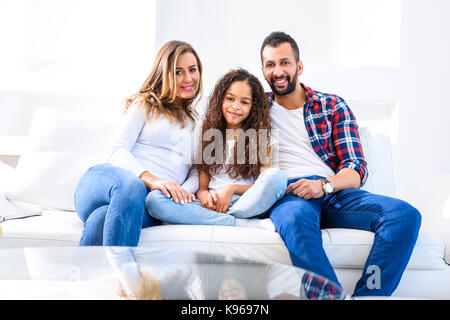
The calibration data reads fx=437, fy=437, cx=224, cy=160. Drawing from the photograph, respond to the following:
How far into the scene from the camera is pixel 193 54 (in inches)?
76.3

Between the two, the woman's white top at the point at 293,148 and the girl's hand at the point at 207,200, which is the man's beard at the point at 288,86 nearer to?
the woman's white top at the point at 293,148

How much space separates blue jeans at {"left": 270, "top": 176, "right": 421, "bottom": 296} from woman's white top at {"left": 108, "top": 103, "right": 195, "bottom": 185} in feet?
1.53

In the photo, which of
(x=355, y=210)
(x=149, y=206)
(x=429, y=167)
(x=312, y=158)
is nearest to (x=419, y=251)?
(x=355, y=210)

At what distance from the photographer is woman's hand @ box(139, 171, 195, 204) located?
1.56 m

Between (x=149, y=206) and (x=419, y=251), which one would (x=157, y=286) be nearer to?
(x=149, y=206)

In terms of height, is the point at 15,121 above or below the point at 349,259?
above

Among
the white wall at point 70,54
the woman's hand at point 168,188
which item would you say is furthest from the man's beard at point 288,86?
the white wall at point 70,54

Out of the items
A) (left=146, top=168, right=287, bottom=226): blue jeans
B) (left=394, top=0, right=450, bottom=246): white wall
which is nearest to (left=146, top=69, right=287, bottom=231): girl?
(left=146, top=168, right=287, bottom=226): blue jeans

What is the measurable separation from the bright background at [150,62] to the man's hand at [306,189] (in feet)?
4.15

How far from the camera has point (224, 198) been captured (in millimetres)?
1653

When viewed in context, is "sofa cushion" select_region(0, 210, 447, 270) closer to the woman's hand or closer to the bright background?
the woman's hand

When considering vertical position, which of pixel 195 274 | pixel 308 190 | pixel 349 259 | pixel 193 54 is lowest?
pixel 349 259
